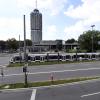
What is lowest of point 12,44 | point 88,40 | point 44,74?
point 44,74

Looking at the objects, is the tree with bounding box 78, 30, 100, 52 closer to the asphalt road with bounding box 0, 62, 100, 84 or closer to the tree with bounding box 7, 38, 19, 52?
the tree with bounding box 7, 38, 19, 52

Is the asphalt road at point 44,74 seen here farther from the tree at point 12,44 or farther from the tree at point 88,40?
the tree at point 12,44

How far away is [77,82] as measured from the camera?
29859mm

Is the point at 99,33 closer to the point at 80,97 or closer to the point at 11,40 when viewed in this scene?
the point at 11,40

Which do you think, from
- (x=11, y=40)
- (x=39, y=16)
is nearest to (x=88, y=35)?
(x=39, y=16)

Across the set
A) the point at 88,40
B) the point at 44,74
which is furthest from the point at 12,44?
the point at 44,74

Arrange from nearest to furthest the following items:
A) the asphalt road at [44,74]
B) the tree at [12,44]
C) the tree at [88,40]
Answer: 1. the asphalt road at [44,74]
2. the tree at [88,40]
3. the tree at [12,44]

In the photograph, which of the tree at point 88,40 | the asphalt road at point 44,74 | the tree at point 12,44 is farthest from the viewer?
the tree at point 12,44

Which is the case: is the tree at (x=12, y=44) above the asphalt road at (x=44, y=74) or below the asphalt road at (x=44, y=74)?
above

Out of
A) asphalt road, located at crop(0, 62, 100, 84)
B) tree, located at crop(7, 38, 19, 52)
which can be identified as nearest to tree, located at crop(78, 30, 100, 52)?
tree, located at crop(7, 38, 19, 52)

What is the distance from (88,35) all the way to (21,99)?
111 meters

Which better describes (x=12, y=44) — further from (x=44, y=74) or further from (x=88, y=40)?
(x=44, y=74)

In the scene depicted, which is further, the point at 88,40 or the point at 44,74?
the point at 88,40

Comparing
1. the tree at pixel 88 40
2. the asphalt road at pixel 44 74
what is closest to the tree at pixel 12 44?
the tree at pixel 88 40
